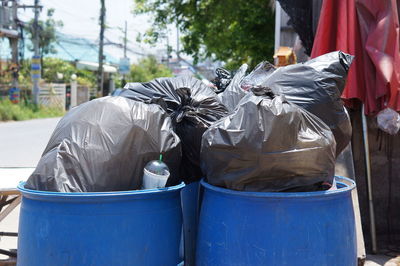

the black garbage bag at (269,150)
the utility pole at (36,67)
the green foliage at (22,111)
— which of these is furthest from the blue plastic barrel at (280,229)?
Answer: the utility pole at (36,67)

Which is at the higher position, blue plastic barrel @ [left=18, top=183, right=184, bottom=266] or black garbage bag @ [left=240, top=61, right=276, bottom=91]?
black garbage bag @ [left=240, top=61, right=276, bottom=91]

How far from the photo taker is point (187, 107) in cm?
269

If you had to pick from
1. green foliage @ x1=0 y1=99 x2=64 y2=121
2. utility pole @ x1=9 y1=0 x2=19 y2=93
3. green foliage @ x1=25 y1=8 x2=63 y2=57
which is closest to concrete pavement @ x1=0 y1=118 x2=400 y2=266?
green foliage @ x1=0 y1=99 x2=64 y2=121

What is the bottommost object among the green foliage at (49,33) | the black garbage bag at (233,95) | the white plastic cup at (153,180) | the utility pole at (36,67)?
the white plastic cup at (153,180)

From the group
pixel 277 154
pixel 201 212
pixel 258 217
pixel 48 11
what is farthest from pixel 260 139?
pixel 48 11

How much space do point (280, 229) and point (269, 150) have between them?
34 cm

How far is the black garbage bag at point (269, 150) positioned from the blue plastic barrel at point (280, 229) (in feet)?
0.25

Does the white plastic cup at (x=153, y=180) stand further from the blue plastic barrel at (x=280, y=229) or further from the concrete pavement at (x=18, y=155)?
A: the concrete pavement at (x=18, y=155)

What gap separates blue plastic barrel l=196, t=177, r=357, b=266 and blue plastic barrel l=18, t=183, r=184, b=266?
287mm

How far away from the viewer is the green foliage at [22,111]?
21.8m

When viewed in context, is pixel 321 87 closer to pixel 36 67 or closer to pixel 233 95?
pixel 233 95

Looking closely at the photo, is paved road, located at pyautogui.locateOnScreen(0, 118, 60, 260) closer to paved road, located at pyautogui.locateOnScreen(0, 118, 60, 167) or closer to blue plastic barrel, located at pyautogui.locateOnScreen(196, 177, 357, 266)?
paved road, located at pyautogui.locateOnScreen(0, 118, 60, 167)

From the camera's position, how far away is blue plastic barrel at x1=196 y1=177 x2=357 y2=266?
80.6 inches

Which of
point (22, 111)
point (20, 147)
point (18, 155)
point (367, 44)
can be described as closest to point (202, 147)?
point (367, 44)
